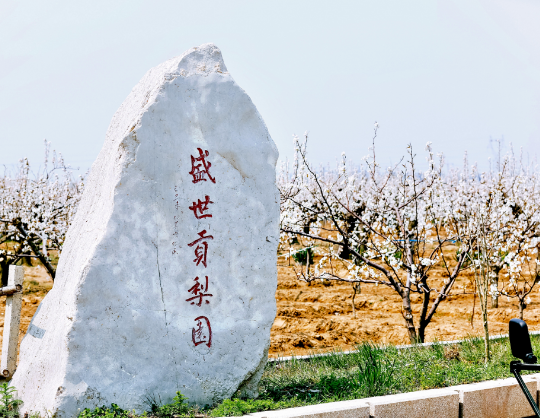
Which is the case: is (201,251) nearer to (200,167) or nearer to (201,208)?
(201,208)

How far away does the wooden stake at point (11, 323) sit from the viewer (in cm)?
423

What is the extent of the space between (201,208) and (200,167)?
1.06 ft

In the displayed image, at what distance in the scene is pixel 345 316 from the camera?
1016 cm

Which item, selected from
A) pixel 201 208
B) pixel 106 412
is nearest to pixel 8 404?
pixel 106 412

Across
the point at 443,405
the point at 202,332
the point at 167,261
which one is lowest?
the point at 443,405

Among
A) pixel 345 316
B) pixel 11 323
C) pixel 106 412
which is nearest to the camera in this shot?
pixel 106 412

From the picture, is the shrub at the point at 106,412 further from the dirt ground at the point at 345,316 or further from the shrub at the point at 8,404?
the dirt ground at the point at 345,316

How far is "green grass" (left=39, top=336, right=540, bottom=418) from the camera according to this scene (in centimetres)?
376

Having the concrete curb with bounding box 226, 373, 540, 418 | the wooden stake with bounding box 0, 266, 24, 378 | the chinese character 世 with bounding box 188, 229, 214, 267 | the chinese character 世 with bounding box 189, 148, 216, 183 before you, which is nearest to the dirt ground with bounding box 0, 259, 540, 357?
the concrete curb with bounding box 226, 373, 540, 418

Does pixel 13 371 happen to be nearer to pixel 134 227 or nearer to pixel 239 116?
pixel 134 227

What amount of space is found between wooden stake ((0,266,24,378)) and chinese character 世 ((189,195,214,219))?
1558mm

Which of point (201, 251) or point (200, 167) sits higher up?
point (200, 167)

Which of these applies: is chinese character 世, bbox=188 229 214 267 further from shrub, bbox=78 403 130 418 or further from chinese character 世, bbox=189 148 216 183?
shrub, bbox=78 403 130 418

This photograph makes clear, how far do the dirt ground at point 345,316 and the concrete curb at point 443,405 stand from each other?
2.39 meters
